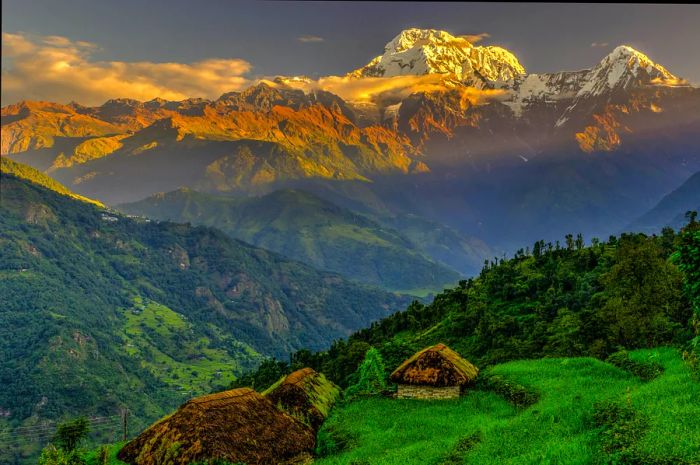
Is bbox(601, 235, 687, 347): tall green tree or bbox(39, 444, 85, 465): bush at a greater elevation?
bbox(601, 235, 687, 347): tall green tree

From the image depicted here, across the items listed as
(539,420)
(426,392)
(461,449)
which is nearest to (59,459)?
(461,449)

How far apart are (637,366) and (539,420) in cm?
1279

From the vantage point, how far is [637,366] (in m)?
39.9

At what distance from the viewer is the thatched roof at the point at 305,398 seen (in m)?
45.8

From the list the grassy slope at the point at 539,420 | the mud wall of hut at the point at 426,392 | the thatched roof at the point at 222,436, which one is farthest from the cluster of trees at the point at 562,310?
the thatched roof at the point at 222,436

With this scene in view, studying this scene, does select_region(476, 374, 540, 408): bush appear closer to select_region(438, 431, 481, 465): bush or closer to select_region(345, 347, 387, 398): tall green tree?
select_region(438, 431, 481, 465): bush

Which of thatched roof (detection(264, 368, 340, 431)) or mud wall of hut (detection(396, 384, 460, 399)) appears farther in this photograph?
mud wall of hut (detection(396, 384, 460, 399))

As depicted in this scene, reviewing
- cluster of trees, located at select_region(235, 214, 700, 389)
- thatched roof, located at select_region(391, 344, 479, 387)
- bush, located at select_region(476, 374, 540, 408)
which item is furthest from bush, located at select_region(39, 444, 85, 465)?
cluster of trees, located at select_region(235, 214, 700, 389)

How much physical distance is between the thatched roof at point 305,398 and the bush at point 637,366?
865 inches

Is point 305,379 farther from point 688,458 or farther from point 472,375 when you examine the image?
point 688,458

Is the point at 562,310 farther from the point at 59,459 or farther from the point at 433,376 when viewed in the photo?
the point at 59,459

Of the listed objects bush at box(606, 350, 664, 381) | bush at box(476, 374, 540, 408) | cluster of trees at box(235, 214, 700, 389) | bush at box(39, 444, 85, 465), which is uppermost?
cluster of trees at box(235, 214, 700, 389)

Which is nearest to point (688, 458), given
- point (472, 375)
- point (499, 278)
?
point (472, 375)

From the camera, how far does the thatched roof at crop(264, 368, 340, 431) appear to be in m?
45.8
